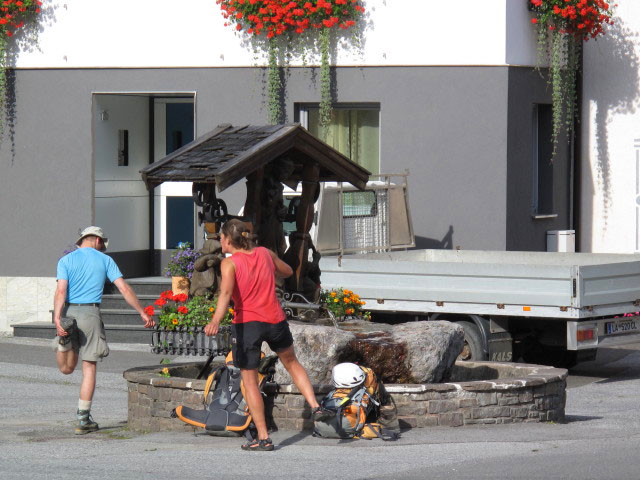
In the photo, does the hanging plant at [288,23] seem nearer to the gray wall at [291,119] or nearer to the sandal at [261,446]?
the gray wall at [291,119]

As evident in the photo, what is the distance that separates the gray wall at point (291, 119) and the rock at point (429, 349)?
22.4 feet

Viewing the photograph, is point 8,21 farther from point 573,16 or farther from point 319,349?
point 319,349

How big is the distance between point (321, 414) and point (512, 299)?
4767mm

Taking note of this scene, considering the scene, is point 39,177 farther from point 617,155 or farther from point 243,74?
point 617,155

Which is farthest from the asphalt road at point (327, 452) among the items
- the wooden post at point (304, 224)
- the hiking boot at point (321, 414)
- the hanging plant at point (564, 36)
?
the hanging plant at point (564, 36)

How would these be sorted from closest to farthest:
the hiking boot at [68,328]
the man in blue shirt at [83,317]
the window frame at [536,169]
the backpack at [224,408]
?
the backpack at [224,408], the hiking boot at [68,328], the man in blue shirt at [83,317], the window frame at [536,169]

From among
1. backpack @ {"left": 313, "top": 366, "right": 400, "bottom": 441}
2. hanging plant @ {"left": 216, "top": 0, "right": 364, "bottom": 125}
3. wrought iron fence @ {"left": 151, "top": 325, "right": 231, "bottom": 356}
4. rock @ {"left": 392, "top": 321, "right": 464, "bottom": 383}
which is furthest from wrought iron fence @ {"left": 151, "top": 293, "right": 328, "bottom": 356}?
hanging plant @ {"left": 216, "top": 0, "right": 364, "bottom": 125}

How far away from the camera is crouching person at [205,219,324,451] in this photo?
29.8 ft

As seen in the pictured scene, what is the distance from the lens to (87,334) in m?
10.2

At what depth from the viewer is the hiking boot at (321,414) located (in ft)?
30.6

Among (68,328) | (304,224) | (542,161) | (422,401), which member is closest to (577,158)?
(542,161)

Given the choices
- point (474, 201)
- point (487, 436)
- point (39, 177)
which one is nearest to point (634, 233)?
point (474, 201)

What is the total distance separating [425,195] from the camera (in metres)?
17.4

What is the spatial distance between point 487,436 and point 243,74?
945cm
